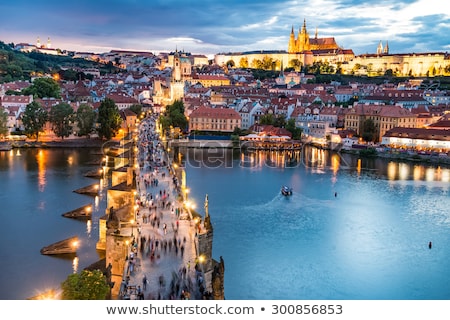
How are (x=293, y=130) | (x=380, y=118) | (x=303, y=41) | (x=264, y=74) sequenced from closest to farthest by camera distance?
1. (x=380, y=118)
2. (x=293, y=130)
3. (x=264, y=74)
4. (x=303, y=41)

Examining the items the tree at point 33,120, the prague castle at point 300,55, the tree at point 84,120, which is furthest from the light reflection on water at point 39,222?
the prague castle at point 300,55

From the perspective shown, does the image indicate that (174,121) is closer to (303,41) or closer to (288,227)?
(288,227)

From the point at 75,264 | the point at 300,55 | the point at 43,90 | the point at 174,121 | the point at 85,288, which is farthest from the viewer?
the point at 300,55

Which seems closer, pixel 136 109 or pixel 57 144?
pixel 57 144

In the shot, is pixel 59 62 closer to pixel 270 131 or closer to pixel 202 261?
pixel 270 131

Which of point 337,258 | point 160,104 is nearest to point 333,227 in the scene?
point 337,258

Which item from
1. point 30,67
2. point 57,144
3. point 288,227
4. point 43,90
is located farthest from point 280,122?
point 30,67
